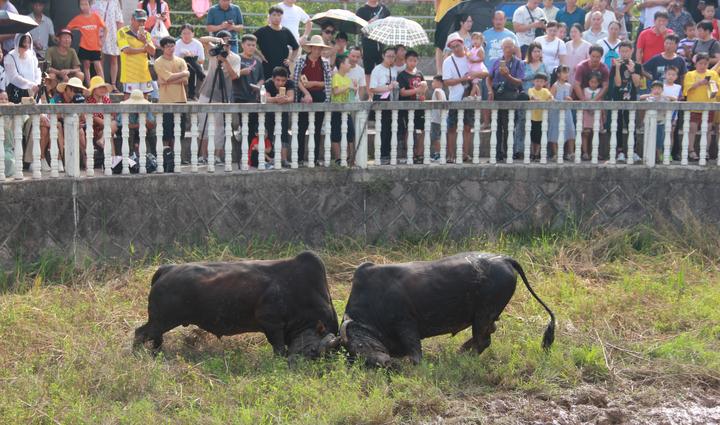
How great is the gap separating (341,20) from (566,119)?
353 centimetres

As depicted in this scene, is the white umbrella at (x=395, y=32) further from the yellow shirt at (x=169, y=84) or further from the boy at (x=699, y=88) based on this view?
the boy at (x=699, y=88)

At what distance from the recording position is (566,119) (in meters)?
15.2

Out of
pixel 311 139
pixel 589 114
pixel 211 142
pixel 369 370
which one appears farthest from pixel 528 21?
pixel 369 370

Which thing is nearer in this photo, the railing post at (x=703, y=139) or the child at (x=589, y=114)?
the railing post at (x=703, y=139)

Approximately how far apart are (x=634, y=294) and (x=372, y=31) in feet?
18.3

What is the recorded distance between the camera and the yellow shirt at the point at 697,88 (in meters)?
15.2

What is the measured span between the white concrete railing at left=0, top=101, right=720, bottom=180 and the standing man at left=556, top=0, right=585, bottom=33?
8.48 feet

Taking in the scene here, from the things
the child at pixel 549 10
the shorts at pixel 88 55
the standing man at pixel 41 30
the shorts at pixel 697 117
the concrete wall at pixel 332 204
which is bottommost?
the concrete wall at pixel 332 204

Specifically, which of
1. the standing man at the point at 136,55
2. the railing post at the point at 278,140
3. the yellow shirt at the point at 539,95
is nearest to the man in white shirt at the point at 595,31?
the yellow shirt at the point at 539,95

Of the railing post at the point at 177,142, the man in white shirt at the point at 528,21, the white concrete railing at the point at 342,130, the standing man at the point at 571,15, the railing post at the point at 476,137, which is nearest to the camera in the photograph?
the white concrete railing at the point at 342,130

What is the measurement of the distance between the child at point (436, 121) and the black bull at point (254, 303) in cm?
473

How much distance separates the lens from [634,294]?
1245 cm

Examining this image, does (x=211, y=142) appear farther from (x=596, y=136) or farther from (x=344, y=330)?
(x=596, y=136)

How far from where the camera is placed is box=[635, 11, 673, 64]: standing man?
1659 cm
